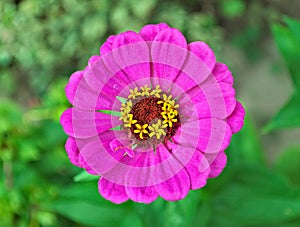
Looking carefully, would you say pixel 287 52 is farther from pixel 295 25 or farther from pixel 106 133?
pixel 106 133

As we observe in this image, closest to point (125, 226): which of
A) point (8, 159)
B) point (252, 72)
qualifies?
point (8, 159)

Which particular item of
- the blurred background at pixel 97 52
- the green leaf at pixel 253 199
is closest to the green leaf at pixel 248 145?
the blurred background at pixel 97 52

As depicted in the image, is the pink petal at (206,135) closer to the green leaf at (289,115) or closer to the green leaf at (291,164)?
the green leaf at (289,115)

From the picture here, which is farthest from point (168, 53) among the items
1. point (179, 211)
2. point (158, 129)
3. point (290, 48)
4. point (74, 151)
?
point (290, 48)

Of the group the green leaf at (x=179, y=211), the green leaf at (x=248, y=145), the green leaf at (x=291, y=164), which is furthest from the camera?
the green leaf at (x=291, y=164)

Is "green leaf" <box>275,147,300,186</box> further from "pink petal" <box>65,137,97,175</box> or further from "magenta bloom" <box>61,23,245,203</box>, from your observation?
"pink petal" <box>65,137,97,175</box>

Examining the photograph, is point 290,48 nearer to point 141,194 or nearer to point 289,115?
point 289,115

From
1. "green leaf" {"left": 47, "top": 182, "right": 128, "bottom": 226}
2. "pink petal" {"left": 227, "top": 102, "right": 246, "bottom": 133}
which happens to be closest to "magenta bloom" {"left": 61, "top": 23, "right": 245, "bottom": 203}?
"pink petal" {"left": 227, "top": 102, "right": 246, "bottom": 133}
